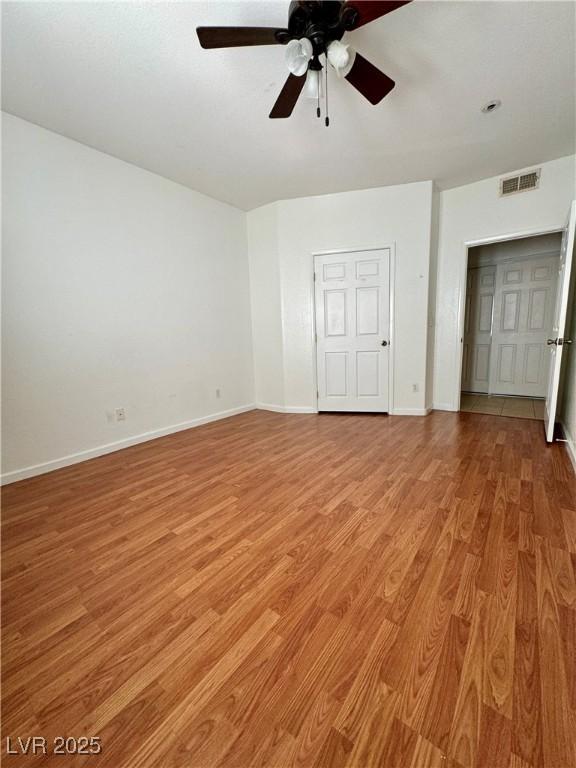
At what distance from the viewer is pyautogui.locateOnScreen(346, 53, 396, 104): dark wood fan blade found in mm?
1668

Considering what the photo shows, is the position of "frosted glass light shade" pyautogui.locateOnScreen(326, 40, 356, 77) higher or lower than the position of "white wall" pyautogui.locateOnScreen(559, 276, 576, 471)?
higher

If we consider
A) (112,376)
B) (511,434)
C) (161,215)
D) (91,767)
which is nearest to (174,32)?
(161,215)

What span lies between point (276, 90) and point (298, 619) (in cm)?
308

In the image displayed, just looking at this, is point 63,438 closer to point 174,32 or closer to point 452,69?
point 174,32

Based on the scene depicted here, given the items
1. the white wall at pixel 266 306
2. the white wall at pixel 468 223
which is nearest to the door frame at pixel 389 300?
the white wall at pixel 266 306

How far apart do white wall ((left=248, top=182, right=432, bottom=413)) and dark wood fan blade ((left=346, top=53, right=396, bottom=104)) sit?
1832mm

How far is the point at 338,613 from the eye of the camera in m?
1.15

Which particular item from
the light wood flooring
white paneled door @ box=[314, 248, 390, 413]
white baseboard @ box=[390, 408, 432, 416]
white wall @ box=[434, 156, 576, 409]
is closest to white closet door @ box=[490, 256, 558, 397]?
the light wood flooring

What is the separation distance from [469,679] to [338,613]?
43cm

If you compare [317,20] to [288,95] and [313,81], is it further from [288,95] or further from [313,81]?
[288,95]

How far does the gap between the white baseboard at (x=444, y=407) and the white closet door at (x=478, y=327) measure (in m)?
1.55

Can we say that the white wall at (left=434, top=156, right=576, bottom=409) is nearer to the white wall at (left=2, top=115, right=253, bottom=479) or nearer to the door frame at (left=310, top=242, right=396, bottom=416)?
the door frame at (left=310, top=242, right=396, bottom=416)

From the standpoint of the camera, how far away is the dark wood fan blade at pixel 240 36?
4.63 ft

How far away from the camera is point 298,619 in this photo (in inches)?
44.6
